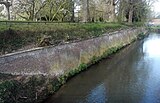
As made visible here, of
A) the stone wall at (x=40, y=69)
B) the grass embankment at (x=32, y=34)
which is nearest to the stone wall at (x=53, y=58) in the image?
the stone wall at (x=40, y=69)

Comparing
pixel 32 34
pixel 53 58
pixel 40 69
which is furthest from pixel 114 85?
pixel 32 34

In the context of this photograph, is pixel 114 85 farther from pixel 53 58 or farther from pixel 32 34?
pixel 32 34

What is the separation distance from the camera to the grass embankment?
14.5m

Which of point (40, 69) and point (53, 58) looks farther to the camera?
point (53, 58)

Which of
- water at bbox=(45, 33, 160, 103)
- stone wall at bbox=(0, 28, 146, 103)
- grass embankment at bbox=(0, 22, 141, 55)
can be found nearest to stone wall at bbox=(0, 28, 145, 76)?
stone wall at bbox=(0, 28, 146, 103)

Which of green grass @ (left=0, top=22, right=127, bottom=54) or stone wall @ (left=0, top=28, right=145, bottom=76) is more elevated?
green grass @ (left=0, top=22, right=127, bottom=54)

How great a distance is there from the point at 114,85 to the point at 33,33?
5544mm

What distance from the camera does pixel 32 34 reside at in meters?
16.7

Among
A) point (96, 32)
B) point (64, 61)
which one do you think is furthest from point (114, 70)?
point (96, 32)

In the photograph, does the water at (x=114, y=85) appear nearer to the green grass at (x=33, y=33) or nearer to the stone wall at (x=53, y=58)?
the stone wall at (x=53, y=58)

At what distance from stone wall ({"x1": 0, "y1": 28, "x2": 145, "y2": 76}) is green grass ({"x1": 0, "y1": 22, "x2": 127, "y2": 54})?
704 millimetres

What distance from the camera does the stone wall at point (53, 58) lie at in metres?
12.7

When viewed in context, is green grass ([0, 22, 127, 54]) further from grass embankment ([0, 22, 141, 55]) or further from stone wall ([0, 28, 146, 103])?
stone wall ([0, 28, 146, 103])

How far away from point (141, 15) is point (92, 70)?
3748 cm
